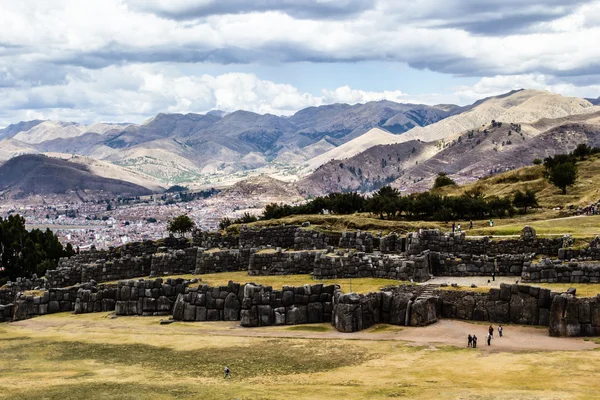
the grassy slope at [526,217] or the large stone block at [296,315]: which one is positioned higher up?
the grassy slope at [526,217]

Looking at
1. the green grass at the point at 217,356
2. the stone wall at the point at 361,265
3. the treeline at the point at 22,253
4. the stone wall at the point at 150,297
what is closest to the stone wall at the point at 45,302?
the stone wall at the point at 150,297

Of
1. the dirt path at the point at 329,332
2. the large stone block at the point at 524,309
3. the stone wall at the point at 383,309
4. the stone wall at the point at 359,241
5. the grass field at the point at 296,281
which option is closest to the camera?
the dirt path at the point at 329,332

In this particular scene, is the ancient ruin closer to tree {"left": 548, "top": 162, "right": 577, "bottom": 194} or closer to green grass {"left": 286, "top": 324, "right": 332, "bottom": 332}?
green grass {"left": 286, "top": 324, "right": 332, "bottom": 332}

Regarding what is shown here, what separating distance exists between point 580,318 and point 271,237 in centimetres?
3032

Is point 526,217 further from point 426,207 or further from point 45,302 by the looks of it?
point 45,302

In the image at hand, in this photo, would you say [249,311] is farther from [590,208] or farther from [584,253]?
[590,208]

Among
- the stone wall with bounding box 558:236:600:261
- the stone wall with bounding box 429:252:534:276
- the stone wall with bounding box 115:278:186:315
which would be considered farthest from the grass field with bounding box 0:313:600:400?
the stone wall with bounding box 558:236:600:261

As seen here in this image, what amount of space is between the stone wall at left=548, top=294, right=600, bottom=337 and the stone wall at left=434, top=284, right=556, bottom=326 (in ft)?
5.35

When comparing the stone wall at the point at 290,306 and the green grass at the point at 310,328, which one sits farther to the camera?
the stone wall at the point at 290,306

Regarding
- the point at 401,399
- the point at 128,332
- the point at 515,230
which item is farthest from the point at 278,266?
the point at 401,399

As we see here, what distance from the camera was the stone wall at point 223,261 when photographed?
5969cm

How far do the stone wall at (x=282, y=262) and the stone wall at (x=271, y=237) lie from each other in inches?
277

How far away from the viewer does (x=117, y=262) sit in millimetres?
63875

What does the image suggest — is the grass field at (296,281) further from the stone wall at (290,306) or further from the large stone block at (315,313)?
the large stone block at (315,313)
